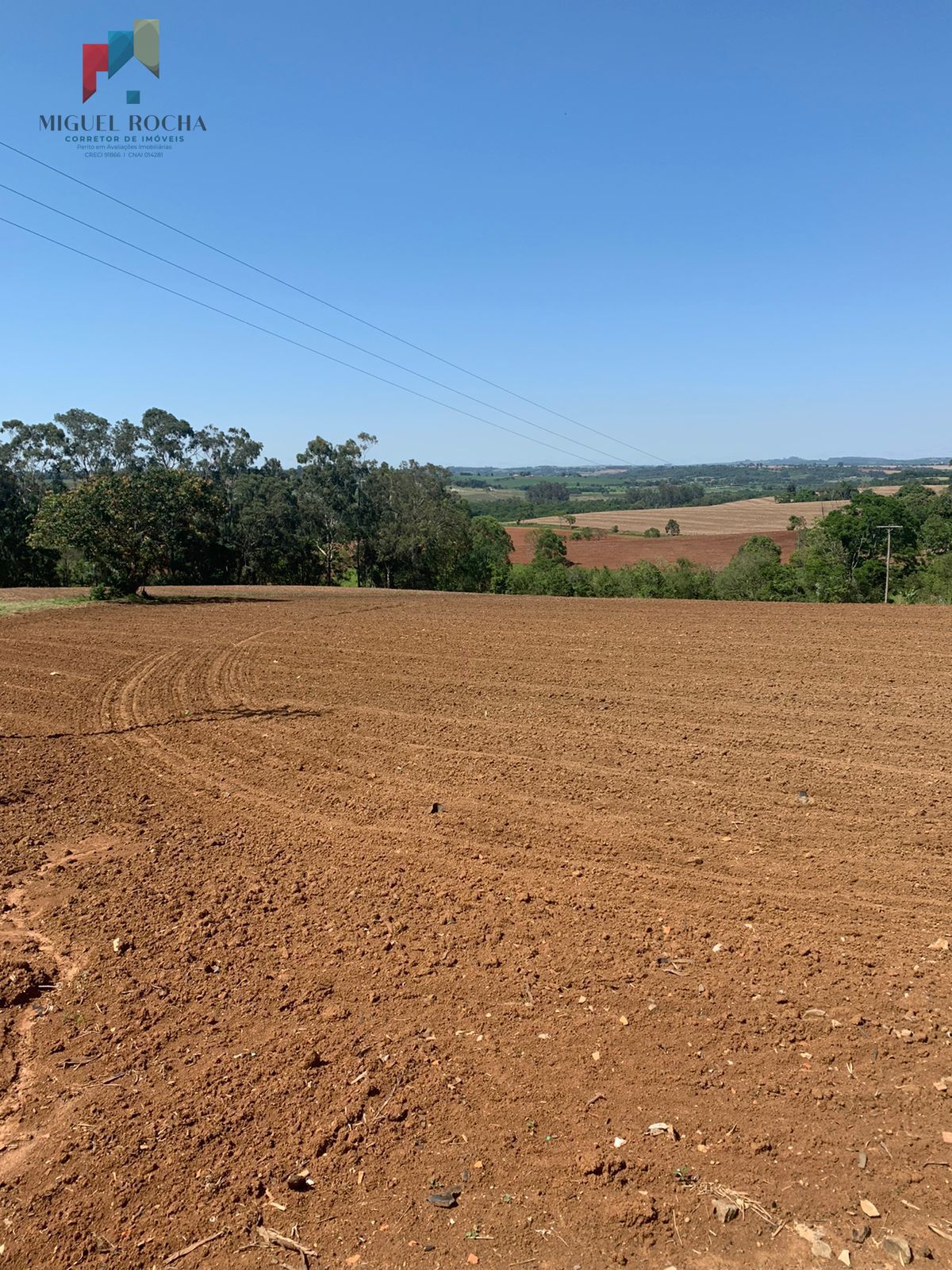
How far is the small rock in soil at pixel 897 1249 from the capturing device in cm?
299

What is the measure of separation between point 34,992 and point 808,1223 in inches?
177

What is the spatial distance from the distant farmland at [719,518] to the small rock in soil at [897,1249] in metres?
69.9

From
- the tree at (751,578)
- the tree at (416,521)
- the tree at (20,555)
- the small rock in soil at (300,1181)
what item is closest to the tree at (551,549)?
the tree at (416,521)

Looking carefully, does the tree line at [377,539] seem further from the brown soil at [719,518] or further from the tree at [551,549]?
the brown soil at [719,518]

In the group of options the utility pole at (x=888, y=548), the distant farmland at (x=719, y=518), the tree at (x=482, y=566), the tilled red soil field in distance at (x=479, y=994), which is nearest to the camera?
the tilled red soil field in distance at (x=479, y=994)

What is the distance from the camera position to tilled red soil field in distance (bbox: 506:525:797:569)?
56.5m

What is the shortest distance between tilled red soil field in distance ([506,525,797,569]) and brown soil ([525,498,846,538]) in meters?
3.95

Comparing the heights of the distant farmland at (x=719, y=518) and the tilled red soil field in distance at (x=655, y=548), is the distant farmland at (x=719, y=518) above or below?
above

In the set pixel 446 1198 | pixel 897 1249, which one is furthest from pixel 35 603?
pixel 897 1249

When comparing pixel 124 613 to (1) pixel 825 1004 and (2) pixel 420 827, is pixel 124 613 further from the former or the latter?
(1) pixel 825 1004

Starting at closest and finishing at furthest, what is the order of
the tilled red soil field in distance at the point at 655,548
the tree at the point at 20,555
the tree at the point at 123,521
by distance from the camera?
the tree at the point at 123,521 < the tree at the point at 20,555 < the tilled red soil field in distance at the point at 655,548

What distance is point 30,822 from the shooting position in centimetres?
747

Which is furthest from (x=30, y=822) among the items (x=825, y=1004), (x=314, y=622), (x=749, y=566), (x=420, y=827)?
(x=749, y=566)

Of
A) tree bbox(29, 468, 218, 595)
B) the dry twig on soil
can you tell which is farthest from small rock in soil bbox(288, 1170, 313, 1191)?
tree bbox(29, 468, 218, 595)
